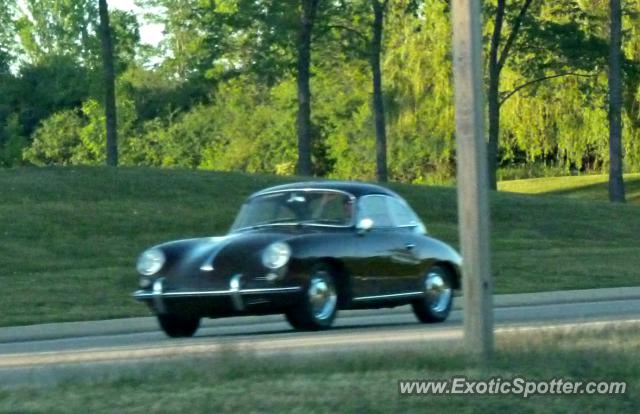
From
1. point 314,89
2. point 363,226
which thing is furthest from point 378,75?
point 363,226

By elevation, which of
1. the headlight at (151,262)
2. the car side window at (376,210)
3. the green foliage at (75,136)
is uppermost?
the green foliage at (75,136)

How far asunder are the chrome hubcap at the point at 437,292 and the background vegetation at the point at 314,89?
2578 cm

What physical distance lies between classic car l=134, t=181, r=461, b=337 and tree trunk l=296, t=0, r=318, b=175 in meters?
26.1

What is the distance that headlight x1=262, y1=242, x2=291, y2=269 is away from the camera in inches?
562

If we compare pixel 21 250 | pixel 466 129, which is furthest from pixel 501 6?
pixel 466 129

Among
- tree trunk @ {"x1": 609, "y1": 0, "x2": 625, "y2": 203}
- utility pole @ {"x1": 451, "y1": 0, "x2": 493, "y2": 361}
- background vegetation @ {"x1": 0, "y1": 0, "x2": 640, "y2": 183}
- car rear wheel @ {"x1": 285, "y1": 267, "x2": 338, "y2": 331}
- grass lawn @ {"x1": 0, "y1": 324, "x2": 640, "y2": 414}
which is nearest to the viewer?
grass lawn @ {"x1": 0, "y1": 324, "x2": 640, "y2": 414}

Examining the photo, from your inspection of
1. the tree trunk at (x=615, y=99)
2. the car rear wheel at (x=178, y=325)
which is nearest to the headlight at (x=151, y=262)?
the car rear wheel at (x=178, y=325)

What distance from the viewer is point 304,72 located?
140ft

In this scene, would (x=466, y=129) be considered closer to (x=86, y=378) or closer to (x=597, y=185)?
(x=86, y=378)

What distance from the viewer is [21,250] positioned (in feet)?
83.8

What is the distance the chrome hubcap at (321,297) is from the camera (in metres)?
14.7

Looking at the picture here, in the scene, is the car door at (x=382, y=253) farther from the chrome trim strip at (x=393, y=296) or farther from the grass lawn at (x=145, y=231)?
the grass lawn at (x=145, y=231)

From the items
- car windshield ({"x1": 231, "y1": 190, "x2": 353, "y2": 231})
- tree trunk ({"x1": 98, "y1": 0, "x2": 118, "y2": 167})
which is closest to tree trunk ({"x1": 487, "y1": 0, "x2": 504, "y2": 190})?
tree trunk ({"x1": 98, "y1": 0, "x2": 118, "y2": 167})

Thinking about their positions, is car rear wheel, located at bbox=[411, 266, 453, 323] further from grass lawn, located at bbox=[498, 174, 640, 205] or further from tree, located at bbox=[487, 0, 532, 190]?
grass lawn, located at bbox=[498, 174, 640, 205]
